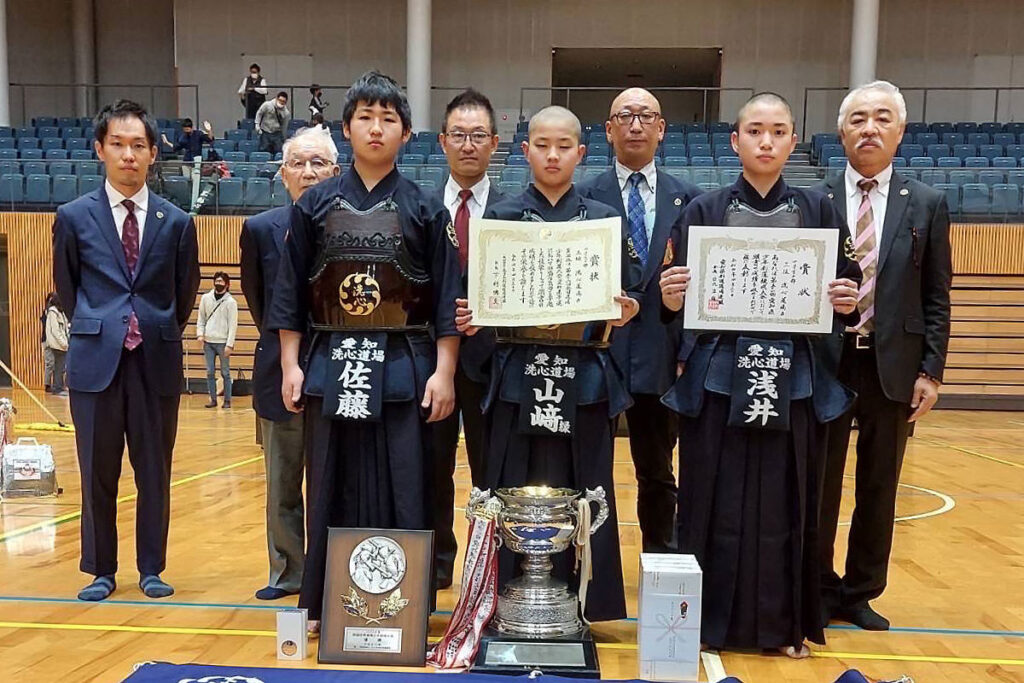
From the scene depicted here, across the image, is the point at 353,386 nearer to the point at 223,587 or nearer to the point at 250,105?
the point at 223,587

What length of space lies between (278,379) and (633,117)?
175cm

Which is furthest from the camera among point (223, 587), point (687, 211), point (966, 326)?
point (966, 326)

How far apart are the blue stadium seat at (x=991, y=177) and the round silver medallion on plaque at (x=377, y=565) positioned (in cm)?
1118

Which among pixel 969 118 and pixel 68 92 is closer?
pixel 969 118

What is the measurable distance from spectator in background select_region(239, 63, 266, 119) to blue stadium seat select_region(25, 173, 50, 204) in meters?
4.07

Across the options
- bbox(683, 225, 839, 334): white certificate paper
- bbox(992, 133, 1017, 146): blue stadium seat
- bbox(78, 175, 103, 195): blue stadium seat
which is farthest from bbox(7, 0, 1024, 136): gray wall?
bbox(683, 225, 839, 334): white certificate paper

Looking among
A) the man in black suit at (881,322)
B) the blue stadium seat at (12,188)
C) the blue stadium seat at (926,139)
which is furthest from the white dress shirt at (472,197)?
the blue stadium seat at (926,139)

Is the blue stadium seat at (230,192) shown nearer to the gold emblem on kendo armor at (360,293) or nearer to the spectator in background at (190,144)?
the spectator in background at (190,144)

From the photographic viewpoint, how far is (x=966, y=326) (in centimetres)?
1240

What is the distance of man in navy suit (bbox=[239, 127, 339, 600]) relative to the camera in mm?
3459

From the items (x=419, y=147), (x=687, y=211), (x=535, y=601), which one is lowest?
(x=535, y=601)

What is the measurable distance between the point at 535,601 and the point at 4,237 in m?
12.7

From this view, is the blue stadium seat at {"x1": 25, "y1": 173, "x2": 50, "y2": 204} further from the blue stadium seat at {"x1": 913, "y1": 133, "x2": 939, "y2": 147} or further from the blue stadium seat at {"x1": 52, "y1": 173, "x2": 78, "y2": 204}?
the blue stadium seat at {"x1": 913, "y1": 133, "x2": 939, "y2": 147}

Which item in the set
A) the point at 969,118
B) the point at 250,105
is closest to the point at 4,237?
the point at 250,105
